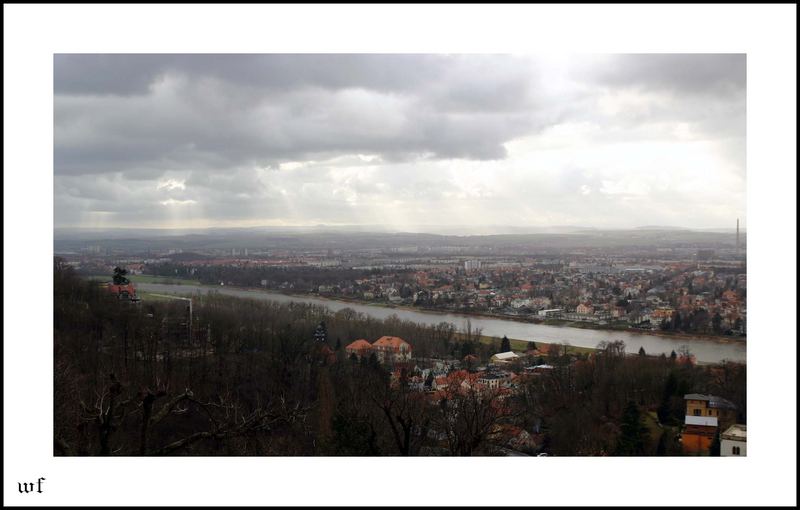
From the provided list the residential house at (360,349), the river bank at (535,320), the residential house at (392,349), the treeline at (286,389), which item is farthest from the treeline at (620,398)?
the residential house at (360,349)

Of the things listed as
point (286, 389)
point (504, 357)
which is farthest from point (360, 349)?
Answer: point (504, 357)

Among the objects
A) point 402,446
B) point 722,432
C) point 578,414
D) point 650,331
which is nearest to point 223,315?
point 402,446

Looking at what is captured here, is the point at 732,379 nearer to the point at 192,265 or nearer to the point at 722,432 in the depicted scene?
the point at 722,432

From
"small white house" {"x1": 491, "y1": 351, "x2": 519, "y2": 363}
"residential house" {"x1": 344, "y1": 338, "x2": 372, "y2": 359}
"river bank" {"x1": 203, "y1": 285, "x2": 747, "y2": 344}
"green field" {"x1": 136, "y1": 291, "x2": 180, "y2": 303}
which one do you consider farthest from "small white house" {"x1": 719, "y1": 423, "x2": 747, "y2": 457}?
"green field" {"x1": 136, "y1": 291, "x2": 180, "y2": 303}

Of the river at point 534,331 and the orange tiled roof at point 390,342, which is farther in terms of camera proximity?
the orange tiled roof at point 390,342

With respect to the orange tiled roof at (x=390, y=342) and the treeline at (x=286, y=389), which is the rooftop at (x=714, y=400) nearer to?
the treeline at (x=286, y=389)
